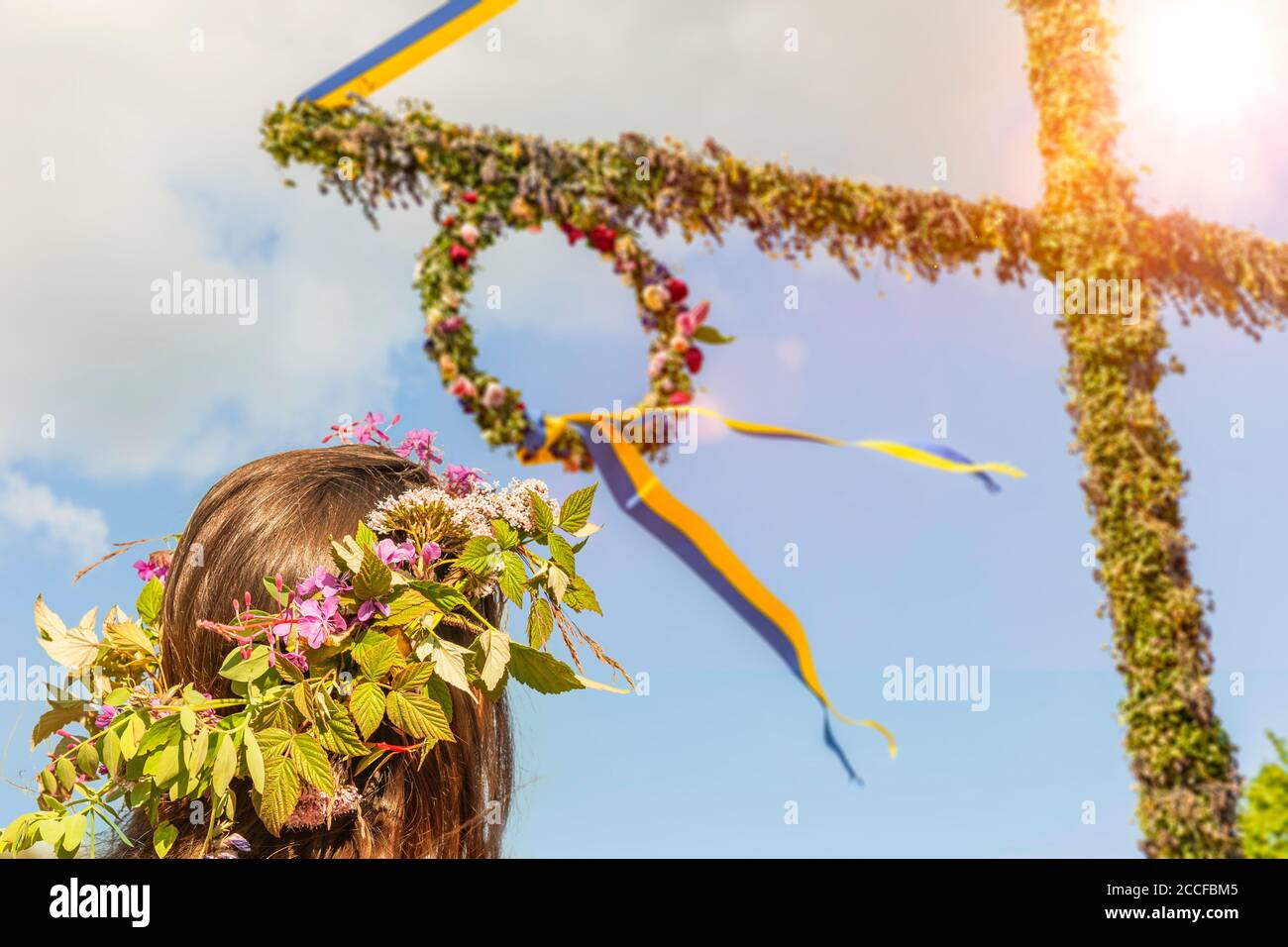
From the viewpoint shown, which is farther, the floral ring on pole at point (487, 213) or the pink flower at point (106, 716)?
the floral ring on pole at point (487, 213)

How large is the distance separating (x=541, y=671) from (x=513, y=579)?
157 millimetres

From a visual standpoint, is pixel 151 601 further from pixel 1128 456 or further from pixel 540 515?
pixel 1128 456

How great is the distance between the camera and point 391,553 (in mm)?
1529

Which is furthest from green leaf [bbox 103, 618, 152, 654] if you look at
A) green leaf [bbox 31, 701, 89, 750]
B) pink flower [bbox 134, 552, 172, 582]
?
pink flower [bbox 134, 552, 172, 582]

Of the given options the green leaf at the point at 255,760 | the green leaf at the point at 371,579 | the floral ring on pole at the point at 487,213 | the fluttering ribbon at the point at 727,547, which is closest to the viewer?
Answer: the green leaf at the point at 255,760

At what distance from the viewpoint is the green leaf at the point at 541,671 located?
1.54m

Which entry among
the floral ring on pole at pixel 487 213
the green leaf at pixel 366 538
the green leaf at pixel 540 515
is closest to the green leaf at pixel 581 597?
the green leaf at pixel 540 515

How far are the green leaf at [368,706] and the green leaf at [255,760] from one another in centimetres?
14

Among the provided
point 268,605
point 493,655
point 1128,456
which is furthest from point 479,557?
point 1128,456

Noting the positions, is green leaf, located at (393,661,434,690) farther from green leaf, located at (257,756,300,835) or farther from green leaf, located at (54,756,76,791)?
green leaf, located at (54,756,76,791)

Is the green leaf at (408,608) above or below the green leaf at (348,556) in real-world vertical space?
below

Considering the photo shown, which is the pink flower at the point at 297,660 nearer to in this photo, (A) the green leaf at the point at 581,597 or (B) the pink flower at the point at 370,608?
(B) the pink flower at the point at 370,608
